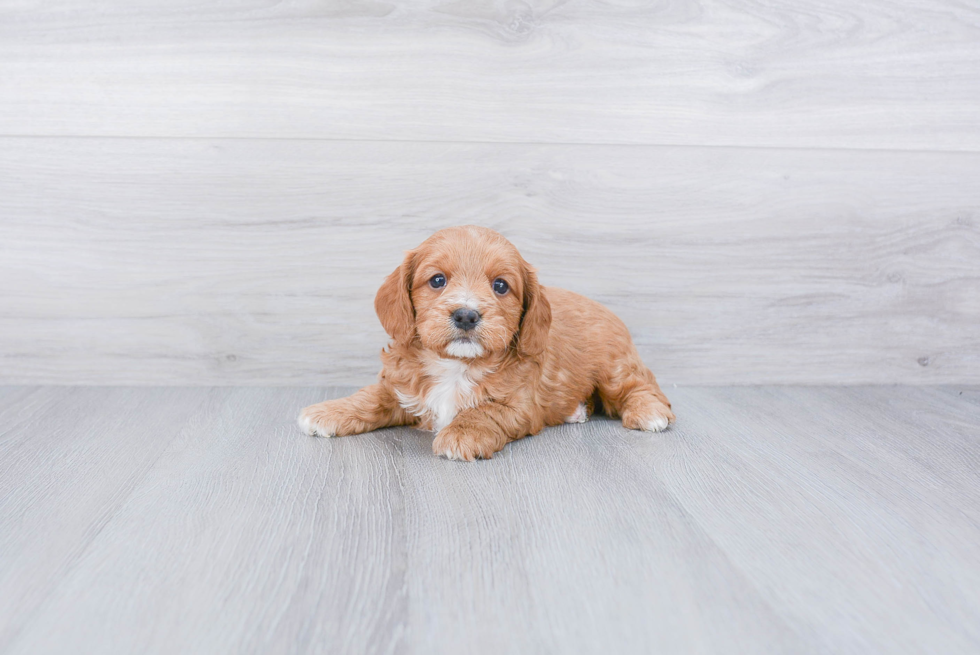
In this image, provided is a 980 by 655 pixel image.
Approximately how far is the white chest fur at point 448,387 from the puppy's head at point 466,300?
0.28 feet

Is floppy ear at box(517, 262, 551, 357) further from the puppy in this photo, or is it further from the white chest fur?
the white chest fur

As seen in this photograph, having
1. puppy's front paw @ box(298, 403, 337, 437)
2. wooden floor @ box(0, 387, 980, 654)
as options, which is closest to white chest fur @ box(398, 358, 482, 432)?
wooden floor @ box(0, 387, 980, 654)

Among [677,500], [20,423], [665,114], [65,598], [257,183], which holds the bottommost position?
[20,423]

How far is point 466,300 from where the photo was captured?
6.24 ft

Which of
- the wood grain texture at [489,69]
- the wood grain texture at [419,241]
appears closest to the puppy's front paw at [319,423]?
the wood grain texture at [419,241]

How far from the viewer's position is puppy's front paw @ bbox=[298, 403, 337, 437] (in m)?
2.10

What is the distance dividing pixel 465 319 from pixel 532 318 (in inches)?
9.7

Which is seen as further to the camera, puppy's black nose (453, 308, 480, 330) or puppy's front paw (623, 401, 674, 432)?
puppy's front paw (623, 401, 674, 432)

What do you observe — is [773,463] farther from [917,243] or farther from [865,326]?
[917,243]

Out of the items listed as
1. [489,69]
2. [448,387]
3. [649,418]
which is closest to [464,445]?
[448,387]

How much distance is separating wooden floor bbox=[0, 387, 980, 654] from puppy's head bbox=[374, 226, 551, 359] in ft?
1.02

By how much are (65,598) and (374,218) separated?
5.48ft

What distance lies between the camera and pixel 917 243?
9.38 ft

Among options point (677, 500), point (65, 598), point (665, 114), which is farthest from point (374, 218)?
point (65, 598)
